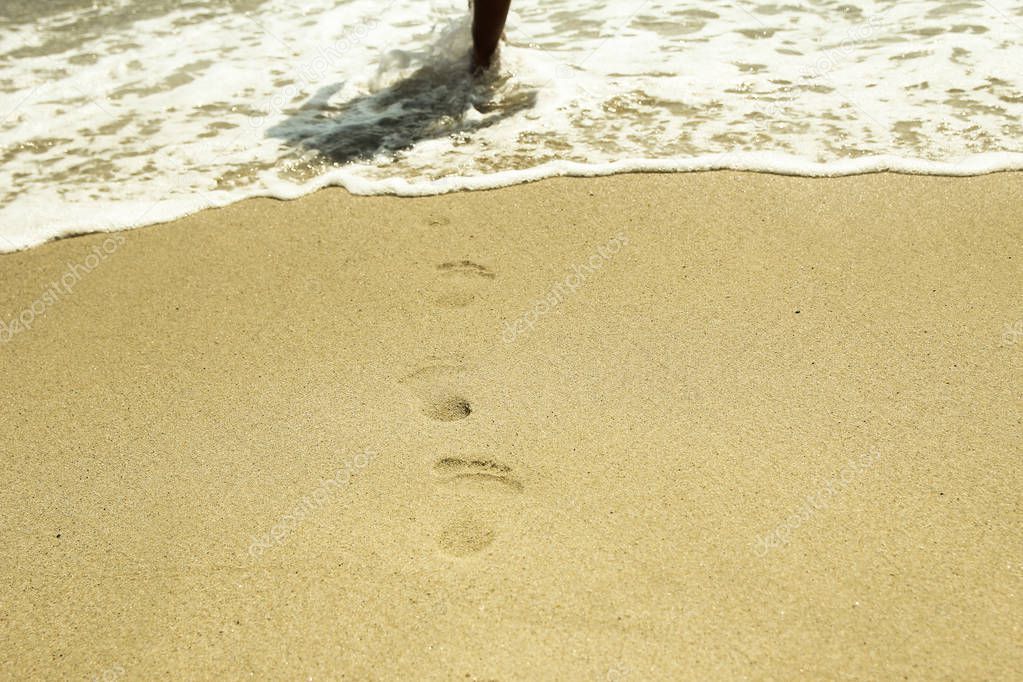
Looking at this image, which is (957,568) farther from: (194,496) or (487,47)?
(487,47)

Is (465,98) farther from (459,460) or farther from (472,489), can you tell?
(472,489)

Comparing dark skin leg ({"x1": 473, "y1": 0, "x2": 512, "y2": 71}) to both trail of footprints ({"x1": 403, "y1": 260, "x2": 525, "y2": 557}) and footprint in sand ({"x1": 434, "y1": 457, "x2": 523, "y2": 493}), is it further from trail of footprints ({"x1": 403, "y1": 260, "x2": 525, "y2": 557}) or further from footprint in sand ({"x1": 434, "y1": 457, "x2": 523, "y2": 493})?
footprint in sand ({"x1": 434, "y1": 457, "x2": 523, "y2": 493})

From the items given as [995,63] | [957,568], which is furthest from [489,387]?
[995,63]

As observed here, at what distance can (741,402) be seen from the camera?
2.41m

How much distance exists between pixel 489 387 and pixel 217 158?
2.18 m

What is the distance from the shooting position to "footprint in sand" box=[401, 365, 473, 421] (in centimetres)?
242

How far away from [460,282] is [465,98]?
180cm

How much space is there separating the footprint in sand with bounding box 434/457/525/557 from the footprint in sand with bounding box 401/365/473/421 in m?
0.19

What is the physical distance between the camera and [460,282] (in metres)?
2.96

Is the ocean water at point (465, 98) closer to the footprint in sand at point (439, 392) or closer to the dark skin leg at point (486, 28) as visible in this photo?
the dark skin leg at point (486, 28)

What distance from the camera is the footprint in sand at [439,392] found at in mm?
2418

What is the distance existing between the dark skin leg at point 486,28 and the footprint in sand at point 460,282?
5.92ft

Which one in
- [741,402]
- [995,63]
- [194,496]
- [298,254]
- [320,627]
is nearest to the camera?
[320,627]

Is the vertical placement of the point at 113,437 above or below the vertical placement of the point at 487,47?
below
